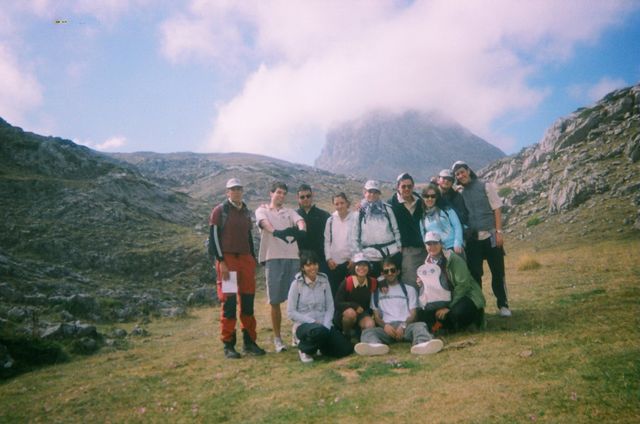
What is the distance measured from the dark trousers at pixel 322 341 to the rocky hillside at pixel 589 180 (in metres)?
22.0

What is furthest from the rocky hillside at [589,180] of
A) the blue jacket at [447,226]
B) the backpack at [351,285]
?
the backpack at [351,285]

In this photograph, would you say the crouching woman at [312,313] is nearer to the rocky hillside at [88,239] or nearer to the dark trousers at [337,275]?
the dark trousers at [337,275]

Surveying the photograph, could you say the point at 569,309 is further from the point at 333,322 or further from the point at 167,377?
the point at 167,377

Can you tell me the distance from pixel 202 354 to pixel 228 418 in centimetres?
454

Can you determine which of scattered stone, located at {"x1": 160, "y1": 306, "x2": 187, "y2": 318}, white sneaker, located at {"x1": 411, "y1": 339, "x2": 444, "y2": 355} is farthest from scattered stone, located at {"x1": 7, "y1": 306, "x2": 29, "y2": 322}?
white sneaker, located at {"x1": 411, "y1": 339, "x2": 444, "y2": 355}

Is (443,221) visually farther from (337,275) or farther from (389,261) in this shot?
(337,275)

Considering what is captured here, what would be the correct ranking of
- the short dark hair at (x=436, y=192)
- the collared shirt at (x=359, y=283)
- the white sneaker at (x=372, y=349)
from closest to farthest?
the white sneaker at (x=372, y=349) → the collared shirt at (x=359, y=283) → the short dark hair at (x=436, y=192)

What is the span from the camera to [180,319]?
17.2 metres

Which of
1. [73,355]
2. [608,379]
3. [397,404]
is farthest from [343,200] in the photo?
[73,355]

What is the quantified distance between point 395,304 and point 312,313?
67.1 inches

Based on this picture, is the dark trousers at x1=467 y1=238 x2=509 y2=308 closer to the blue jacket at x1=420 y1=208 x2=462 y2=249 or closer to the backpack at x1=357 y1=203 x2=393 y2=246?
the blue jacket at x1=420 y1=208 x2=462 y2=249

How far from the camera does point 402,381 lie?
6.09 metres

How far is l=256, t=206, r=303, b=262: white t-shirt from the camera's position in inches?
357

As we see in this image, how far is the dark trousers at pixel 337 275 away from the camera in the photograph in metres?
9.24
